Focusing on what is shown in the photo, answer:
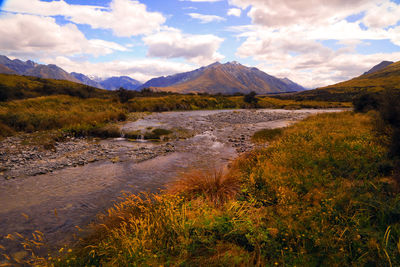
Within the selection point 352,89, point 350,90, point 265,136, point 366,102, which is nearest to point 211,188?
point 265,136

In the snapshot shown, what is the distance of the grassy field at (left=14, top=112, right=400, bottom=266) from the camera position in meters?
3.64

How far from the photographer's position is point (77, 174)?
9.81 m

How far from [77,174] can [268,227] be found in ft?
31.3

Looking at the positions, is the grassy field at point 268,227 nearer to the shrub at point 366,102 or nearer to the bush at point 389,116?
the bush at point 389,116

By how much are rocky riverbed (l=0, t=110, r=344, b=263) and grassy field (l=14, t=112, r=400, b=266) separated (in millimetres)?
1739

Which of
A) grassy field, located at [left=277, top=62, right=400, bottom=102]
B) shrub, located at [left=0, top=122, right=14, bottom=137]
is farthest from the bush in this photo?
grassy field, located at [left=277, top=62, right=400, bottom=102]

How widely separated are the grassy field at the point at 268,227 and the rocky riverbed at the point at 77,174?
1.74 meters

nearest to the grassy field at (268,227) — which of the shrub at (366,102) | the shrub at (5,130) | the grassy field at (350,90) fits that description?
the shrub at (5,130)

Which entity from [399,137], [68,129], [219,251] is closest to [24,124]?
[68,129]

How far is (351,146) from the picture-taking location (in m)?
9.24

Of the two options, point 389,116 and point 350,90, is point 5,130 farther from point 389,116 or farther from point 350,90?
point 350,90

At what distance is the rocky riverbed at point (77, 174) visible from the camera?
6219mm

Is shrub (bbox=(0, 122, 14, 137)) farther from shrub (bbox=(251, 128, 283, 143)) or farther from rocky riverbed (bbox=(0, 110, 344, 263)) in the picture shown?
shrub (bbox=(251, 128, 283, 143))

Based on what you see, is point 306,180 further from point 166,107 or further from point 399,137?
point 166,107
